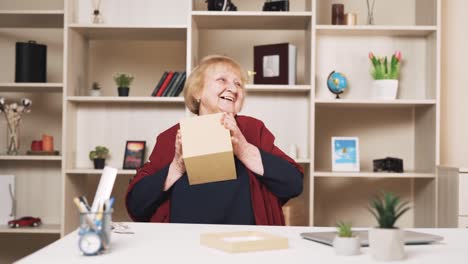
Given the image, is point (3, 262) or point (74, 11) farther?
point (3, 262)

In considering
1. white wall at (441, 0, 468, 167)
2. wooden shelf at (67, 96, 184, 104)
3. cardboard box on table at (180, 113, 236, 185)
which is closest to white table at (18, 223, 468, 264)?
cardboard box on table at (180, 113, 236, 185)

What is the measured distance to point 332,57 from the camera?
12.8 feet

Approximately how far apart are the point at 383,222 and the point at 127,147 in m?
2.60

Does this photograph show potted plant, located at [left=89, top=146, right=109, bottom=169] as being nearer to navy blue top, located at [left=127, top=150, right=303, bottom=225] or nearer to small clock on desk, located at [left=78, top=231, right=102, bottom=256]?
navy blue top, located at [left=127, top=150, right=303, bottom=225]

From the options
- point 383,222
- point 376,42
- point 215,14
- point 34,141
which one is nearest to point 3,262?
point 34,141

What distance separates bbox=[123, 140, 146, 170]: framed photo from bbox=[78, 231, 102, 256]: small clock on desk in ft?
7.78

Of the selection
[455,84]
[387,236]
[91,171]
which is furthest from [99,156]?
[387,236]

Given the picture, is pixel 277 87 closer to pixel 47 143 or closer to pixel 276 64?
pixel 276 64

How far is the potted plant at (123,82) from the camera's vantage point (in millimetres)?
3836

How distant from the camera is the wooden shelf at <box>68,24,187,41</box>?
3729mm

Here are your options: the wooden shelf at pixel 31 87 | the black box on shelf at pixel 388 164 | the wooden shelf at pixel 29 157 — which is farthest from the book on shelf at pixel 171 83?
the black box on shelf at pixel 388 164

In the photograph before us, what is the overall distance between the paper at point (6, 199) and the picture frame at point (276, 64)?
1.62 meters

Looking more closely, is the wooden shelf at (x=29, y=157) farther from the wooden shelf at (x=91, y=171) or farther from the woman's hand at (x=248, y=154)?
the woman's hand at (x=248, y=154)

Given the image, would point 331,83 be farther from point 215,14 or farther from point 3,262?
point 3,262
